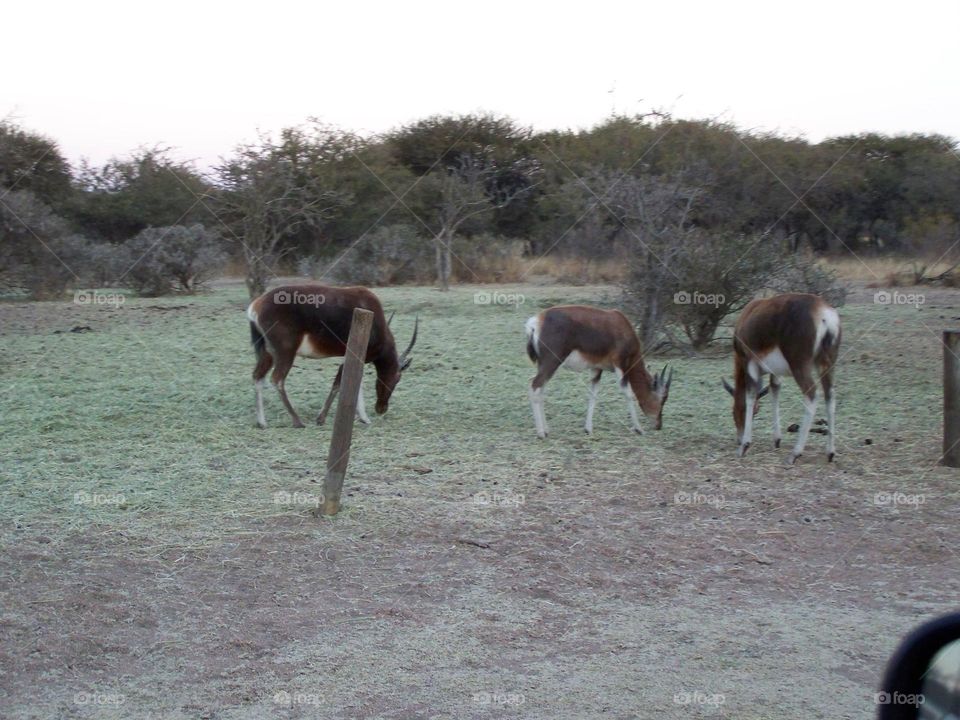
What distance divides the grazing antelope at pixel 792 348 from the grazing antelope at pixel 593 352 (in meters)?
0.98

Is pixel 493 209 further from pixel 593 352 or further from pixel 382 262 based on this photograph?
pixel 593 352

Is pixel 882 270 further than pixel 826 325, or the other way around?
pixel 882 270

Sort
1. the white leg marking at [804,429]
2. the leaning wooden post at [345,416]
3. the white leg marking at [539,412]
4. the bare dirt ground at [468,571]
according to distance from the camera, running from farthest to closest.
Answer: the white leg marking at [539,412] < the white leg marking at [804,429] < the leaning wooden post at [345,416] < the bare dirt ground at [468,571]

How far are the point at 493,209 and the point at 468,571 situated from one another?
22.6 m

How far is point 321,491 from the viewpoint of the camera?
7832mm

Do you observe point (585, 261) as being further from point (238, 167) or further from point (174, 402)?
point (174, 402)

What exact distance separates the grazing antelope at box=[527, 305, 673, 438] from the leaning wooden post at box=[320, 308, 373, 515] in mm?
3458

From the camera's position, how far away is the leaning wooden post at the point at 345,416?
7316 mm

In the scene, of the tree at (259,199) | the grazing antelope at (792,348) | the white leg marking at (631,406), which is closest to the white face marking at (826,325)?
the grazing antelope at (792,348)

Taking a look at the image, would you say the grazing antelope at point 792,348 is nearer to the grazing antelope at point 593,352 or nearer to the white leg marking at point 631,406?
the grazing antelope at point 593,352

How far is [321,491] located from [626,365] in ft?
13.6

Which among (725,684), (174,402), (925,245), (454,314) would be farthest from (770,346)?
(925,245)

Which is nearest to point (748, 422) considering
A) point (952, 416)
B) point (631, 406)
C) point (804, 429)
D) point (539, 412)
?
point (804, 429)

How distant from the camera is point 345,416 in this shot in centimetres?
735
